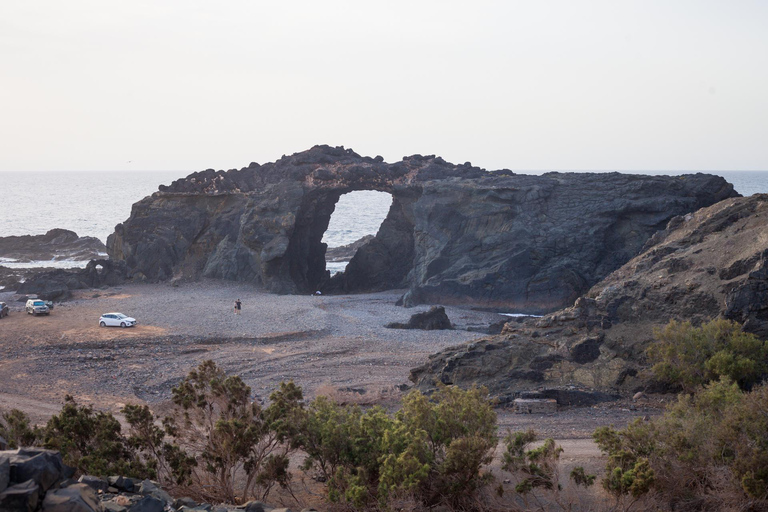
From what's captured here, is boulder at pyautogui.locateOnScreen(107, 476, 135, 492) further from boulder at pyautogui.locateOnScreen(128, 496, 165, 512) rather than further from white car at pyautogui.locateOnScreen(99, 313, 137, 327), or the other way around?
white car at pyautogui.locateOnScreen(99, 313, 137, 327)

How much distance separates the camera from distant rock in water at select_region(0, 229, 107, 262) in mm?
73438

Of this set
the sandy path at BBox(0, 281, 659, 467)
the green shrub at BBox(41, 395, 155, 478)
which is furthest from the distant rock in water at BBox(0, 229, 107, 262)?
the green shrub at BBox(41, 395, 155, 478)

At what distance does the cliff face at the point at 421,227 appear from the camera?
132 feet

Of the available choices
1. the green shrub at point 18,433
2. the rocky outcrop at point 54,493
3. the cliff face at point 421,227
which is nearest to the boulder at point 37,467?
the rocky outcrop at point 54,493

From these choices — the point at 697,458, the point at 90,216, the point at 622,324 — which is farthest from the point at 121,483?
the point at 90,216

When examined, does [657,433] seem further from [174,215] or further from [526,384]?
[174,215]

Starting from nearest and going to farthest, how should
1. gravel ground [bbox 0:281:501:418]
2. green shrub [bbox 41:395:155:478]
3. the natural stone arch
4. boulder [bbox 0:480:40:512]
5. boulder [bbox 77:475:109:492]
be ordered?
boulder [bbox 0:480:40:512], boulder [bbox 77:475:109:492], green shrub [bbox 41:395:155:478], gravel ground [bbox 0:281:501:418], the natural stone arch

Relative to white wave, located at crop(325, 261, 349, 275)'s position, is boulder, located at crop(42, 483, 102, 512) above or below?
above

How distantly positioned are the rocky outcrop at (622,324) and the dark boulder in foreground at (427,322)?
407 inches

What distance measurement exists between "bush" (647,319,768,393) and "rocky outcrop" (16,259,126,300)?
121ft

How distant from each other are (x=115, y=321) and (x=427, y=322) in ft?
52.5

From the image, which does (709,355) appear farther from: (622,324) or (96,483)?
(96,483)

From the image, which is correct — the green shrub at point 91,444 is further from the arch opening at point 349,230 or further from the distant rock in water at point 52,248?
the distant rock in water at point 52,248

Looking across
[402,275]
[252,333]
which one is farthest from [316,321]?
[402,275]
